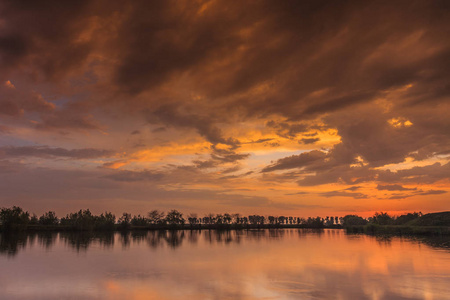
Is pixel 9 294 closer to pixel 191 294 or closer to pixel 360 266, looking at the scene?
pixel 191 294

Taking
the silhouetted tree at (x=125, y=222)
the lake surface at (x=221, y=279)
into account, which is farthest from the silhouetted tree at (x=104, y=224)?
the lake surface at (x=221, y=279)

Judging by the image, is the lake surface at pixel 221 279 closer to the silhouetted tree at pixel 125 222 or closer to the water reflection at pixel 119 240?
the water reflection at pixel 119 240

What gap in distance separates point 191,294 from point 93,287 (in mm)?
9166

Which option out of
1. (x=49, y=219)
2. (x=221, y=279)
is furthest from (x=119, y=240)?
(x=49, y=219)

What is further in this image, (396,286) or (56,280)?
(56,280)

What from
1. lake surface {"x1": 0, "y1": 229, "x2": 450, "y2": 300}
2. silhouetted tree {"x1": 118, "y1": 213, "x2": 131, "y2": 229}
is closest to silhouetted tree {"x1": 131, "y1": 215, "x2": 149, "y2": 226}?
silhouetted tree {"x1": 118, "y1": 213, "x2": 131, "y2": 229}

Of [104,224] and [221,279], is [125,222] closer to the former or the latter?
[104,224]

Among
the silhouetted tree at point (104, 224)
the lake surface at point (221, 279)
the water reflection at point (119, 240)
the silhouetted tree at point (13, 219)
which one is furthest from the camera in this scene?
the silhouetted tree at point (104, 224)

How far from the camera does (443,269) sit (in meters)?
34.8

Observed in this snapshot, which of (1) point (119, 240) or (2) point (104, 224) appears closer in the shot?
(1) point (119, 240)

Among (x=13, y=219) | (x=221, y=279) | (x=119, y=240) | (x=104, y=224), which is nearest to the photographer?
(x=221, y=279)

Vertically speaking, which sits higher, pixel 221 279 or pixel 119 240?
pixel 221 279

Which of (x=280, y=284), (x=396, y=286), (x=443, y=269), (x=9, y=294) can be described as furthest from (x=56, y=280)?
(x=443, y=269)

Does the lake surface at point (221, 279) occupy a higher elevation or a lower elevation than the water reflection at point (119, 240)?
higher
